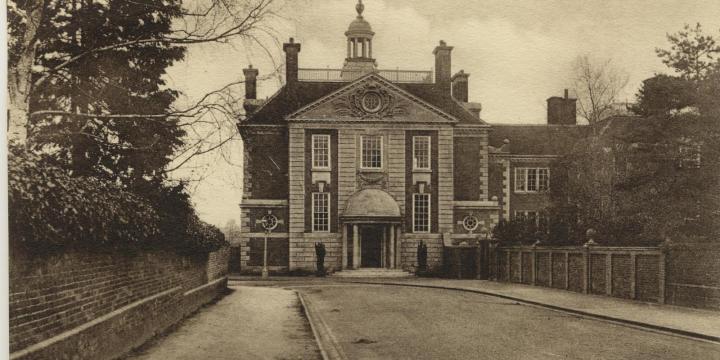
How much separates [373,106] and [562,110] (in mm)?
19341

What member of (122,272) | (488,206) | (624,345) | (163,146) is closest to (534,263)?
(488,206)

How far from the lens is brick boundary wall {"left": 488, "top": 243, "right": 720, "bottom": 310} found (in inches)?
765

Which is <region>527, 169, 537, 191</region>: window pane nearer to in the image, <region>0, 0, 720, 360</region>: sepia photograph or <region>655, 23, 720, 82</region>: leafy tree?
<region>0, 0, 720, 360</region>: sepia photograph

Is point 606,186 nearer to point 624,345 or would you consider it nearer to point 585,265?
point 585,265

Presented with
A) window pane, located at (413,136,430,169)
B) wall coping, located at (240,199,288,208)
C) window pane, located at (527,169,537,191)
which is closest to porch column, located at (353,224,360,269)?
wall coping, located at (240,199,288,208)

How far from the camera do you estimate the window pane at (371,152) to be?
44281 mm

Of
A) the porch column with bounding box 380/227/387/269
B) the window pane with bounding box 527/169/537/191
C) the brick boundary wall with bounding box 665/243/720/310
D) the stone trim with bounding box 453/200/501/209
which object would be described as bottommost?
the porch column with bounding box 380/227/387/269

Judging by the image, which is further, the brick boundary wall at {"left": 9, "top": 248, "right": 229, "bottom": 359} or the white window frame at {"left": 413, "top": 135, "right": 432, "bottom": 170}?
the white window frame at {"left": 413, "top": 135, "right": 432, "bottom": 170}

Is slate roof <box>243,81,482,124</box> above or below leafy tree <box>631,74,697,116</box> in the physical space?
above

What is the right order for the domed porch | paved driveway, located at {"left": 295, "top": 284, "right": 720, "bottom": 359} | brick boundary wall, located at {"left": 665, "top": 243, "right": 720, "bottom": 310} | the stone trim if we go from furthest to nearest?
the stone trim
the domed porch
brick boundary wall, located at {"left": 665, "top": 243, "right": 720, "bottom": 310}
paved driveway, located at {"left": 295, "top": 284, "right": 720, "bottom": 359}

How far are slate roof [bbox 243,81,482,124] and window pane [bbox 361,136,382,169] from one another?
3.54 m

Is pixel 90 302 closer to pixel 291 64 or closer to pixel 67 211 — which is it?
pixel 67 211

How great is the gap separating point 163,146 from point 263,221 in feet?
96.6

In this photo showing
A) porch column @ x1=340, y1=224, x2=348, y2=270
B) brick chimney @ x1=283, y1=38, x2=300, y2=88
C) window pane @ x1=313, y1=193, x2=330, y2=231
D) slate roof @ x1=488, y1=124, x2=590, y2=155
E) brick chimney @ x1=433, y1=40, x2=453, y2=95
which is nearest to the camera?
Answer: porch column @ x1=340, y1=224, x2=348, y2=270
